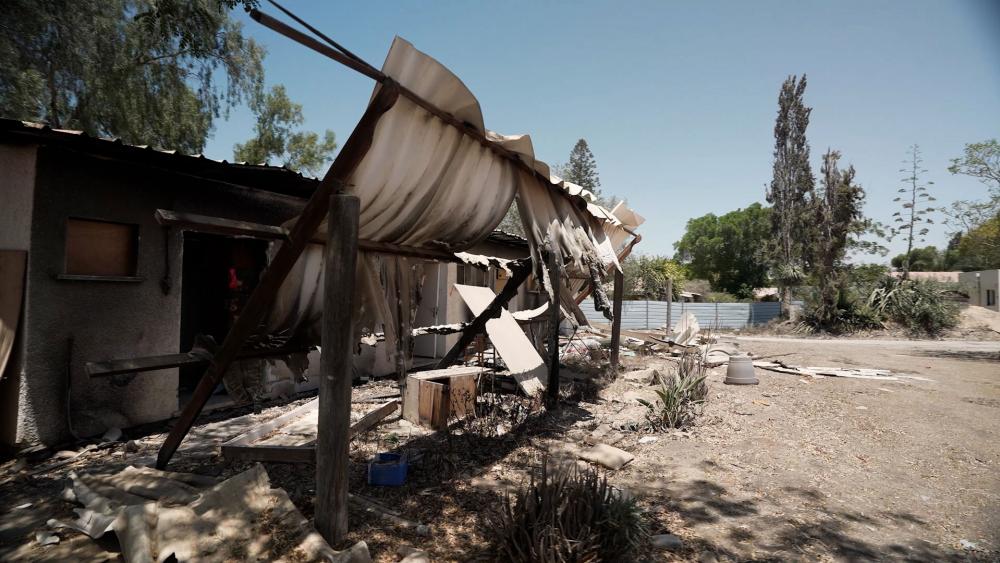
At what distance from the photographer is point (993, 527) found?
362 centimetres

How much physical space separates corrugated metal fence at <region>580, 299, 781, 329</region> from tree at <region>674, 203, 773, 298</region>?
1601cm

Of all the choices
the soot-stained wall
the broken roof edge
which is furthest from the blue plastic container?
the broken roof edge

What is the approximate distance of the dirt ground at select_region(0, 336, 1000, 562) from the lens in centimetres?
329

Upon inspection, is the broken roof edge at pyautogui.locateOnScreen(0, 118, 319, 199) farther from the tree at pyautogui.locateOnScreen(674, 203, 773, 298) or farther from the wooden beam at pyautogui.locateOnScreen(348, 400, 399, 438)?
the tree at pyautogui.locateOnScreen(674, 203, 773, 298)

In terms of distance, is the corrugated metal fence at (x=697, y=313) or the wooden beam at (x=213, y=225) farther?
the corrugated metal fence at (x=697, y=313)

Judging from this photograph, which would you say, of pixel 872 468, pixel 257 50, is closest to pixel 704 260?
pixel 257 50

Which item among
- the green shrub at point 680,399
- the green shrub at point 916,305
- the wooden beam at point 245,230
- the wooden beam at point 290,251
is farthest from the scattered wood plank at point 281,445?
the green shrub at point 916,305

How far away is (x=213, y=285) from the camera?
31.0 feet

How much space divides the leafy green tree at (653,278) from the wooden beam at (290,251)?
24012mm

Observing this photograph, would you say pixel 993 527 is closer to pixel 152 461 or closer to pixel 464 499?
pixel 464 499

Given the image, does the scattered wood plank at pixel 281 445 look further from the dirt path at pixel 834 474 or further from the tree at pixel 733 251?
the tree at pixel 733 251

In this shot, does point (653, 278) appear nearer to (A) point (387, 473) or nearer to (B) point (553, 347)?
(B) point (553, 347)

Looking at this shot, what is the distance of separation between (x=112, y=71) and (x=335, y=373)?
1415cm

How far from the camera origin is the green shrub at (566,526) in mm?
2707
